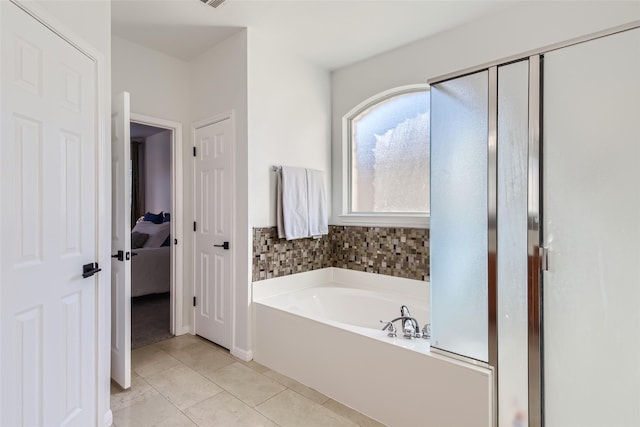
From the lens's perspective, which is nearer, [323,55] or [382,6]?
[382,6]

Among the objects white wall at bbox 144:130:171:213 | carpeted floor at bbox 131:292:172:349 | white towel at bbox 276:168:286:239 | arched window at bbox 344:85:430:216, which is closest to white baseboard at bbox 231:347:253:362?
carpeted floor at bbox 131:292:172:349

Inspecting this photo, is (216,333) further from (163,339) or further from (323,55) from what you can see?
(323,55)

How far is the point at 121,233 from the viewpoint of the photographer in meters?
2.27

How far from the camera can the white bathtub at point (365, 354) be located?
1.69 metres

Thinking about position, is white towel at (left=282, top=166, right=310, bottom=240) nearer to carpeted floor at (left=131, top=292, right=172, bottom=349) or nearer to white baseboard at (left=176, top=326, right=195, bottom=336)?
white baseboard at (left=176, top=326, right=195, bottom=336)

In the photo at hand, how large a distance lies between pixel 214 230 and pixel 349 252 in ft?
4.47

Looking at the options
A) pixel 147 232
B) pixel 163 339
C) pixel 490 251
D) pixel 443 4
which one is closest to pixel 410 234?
pixel 490 251

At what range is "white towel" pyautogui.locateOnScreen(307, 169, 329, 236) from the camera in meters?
3.21

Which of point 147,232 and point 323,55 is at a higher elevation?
A: point 323,55

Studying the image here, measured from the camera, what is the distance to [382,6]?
244 cm

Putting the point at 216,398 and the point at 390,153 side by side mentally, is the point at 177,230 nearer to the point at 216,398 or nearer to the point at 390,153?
the point at 216,398
